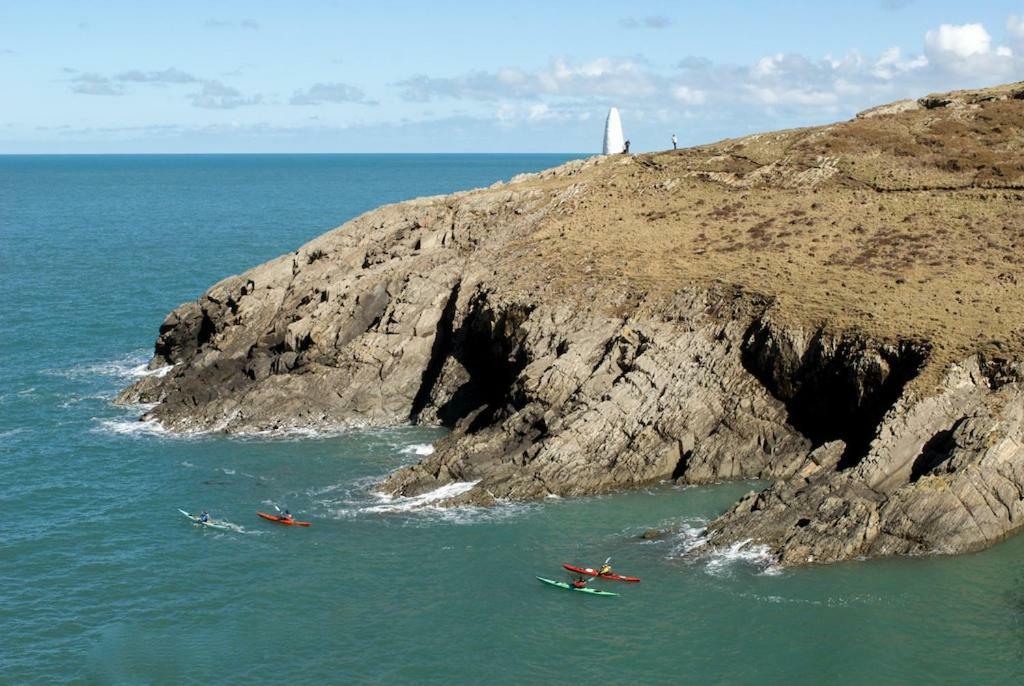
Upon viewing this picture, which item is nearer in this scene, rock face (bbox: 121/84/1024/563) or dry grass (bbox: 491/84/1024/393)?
rock face (bbox: 121/84/1024/563)

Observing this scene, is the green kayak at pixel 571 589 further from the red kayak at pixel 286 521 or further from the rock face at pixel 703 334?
the red kayak at pixel 286 521

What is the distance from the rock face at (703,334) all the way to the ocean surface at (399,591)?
273 cm

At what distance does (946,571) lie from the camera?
1869 inches

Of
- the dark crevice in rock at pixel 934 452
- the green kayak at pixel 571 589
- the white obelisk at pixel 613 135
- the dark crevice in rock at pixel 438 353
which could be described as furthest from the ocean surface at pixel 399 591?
the white obelisk at pixel 613 135

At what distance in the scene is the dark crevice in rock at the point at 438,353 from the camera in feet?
245

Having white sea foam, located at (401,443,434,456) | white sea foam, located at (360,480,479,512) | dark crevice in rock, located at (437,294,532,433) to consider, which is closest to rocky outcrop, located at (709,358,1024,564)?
white sea foam, located at (360,480,479,512)

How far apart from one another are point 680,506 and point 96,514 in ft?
100

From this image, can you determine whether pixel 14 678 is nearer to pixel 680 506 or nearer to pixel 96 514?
pixel 96 514

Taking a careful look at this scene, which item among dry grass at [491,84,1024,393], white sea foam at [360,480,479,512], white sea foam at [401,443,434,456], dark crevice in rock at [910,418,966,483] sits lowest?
white sea foam at [360,480,479,512]

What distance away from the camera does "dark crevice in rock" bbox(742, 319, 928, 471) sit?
57.1 m

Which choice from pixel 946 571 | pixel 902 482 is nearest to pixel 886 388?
pixel 902 482

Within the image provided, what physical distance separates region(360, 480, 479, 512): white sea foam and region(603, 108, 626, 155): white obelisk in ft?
187

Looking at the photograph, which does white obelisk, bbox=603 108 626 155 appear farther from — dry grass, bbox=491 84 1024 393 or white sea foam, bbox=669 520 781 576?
white sea foam, bbox=669 520 781 576

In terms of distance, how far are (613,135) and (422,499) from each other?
60.0 metres
